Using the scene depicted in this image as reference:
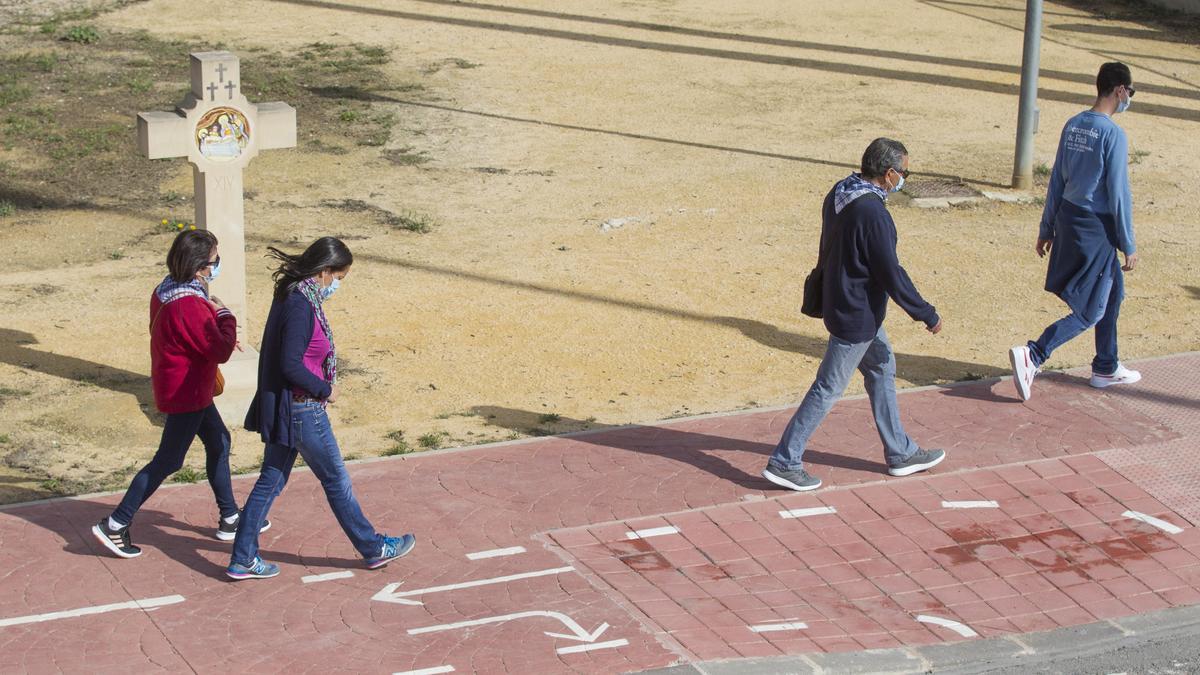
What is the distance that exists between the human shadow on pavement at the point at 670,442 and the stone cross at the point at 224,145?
1483 mm

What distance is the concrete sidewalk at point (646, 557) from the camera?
6801 millimetres

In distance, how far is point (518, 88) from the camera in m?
17.8

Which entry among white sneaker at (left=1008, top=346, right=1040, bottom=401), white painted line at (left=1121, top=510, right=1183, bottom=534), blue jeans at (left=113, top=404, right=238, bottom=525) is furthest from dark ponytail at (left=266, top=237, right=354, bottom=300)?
white sneaker at (left=1008, top=346, right=1040, bottom=401)

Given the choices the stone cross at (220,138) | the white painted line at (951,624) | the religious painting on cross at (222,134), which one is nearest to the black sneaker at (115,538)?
the stone cross at (220,138)

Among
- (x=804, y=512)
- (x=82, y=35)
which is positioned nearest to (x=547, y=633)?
(x=804, y=512)

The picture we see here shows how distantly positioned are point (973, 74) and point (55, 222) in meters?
10.8

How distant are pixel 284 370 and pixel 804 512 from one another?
2.79m

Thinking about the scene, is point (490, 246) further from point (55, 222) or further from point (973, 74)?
point (973, 74)

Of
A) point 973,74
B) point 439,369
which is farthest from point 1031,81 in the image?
point 439,369

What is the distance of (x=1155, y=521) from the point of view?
26.7 feet

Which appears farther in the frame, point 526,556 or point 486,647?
point 526,556

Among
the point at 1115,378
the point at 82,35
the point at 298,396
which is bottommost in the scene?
the point at 1115,378

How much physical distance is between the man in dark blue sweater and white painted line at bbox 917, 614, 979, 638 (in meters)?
1.33

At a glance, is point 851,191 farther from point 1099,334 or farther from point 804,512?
point 1099,334
